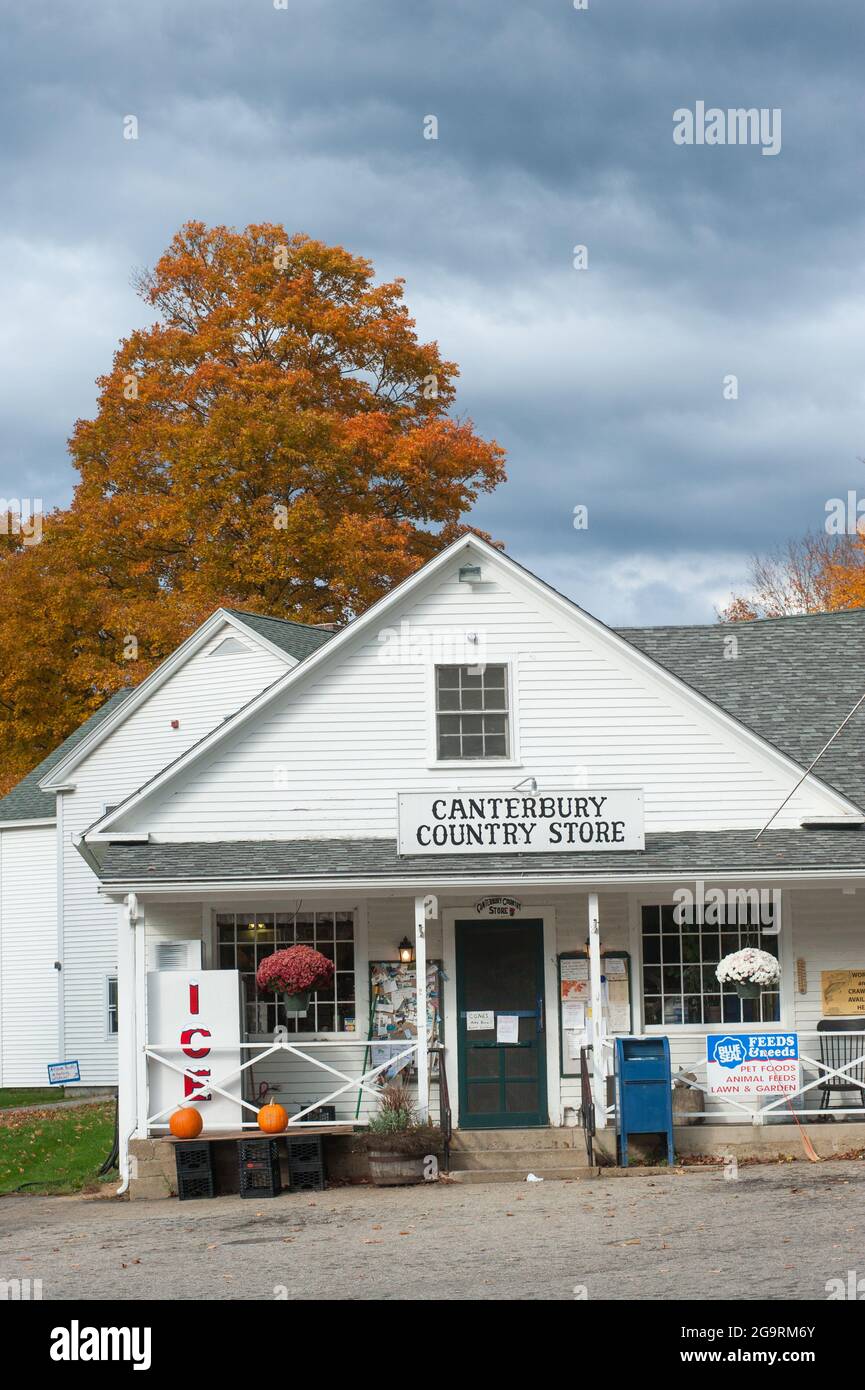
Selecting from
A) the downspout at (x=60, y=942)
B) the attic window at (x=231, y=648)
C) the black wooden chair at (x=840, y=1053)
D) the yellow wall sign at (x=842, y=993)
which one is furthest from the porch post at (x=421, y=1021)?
the downspout at (x=60, y=942)

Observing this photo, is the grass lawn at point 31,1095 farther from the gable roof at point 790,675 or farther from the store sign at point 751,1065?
the store sign at point 751,1065

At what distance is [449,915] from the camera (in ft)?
59.5

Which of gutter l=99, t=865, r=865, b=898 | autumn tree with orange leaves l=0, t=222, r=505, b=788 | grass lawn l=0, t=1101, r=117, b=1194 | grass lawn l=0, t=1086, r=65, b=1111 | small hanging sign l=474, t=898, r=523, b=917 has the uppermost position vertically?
autumn tree with orange leaves l=0, t=222, r=505, b=788

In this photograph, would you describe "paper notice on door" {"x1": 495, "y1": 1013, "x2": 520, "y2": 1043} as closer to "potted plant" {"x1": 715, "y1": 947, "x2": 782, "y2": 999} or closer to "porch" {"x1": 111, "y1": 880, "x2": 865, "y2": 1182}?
"porch" {"x1": 111, "y1": 880, "x2": 865, "y2": 1182}

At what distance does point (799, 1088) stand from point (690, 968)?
1941mm

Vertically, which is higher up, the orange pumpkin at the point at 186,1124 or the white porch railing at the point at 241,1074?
the white porch railing at the point at 241,1074

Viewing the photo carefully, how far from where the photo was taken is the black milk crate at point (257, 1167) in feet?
50.8

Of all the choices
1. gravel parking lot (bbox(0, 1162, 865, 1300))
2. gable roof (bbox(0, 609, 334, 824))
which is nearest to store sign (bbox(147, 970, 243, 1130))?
gravel parking lot (bbox(0, 1162, 865, 1300))

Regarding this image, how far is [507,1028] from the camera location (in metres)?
17.9

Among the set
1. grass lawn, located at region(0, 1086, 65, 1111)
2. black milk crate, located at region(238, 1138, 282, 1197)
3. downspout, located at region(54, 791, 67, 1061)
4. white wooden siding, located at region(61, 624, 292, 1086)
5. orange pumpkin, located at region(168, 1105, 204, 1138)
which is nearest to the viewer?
black milk crate, located at region(238, 1138, 282, 1197)

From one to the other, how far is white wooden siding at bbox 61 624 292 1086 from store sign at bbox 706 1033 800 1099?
12.0 m

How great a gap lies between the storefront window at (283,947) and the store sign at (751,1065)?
415 centimetres

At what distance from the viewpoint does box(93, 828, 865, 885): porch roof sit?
54.3 ft
